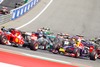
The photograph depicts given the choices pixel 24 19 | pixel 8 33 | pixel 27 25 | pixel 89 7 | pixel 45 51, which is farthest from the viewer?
pixel 89 7

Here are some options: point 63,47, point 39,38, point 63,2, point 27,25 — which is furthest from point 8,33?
point 63,2

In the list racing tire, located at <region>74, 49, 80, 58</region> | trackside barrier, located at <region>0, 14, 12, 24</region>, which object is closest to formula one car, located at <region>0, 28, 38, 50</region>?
racing tire, located at <region>74, 49, 80, 58</region>

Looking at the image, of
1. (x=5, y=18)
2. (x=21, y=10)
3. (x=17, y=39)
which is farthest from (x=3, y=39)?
(x=21, y=10)

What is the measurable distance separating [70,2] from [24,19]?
12733 millimetres

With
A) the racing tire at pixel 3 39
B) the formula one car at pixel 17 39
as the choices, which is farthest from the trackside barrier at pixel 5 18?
the racing tire at pixel 3 39

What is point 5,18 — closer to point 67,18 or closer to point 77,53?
point 67,18

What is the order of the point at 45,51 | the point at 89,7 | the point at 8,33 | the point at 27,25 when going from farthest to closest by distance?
the point at 89,7
the point at 27,25
the point at 45,51
the point at 8,33

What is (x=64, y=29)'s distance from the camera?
3312cm

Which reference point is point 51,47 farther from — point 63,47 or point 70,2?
point 70,2

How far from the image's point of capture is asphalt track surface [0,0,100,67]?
108 ft

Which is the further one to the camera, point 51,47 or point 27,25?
point 27,25

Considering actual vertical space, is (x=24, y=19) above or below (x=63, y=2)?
below

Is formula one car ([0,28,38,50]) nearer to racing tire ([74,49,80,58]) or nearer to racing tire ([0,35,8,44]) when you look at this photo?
racing tire ([0,35,8,44])

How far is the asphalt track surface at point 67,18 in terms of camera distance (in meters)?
32.8
